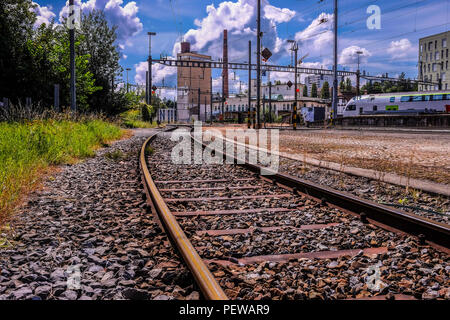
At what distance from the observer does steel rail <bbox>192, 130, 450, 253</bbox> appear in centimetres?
298

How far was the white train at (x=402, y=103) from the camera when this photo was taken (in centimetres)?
3641

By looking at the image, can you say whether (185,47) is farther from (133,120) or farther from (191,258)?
(191,258)

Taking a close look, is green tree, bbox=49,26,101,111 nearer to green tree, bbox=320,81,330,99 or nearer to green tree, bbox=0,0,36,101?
green tree, bbox=0,0,36,101

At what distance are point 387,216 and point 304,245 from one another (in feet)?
3.35

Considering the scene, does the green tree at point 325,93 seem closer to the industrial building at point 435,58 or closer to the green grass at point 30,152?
the industrial building at point 435,58

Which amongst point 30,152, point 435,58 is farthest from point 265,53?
point 435,58

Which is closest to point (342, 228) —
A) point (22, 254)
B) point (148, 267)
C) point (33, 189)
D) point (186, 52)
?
point (148, 267)

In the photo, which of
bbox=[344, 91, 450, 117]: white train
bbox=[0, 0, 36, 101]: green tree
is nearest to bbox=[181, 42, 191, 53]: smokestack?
bbox=[344, 91, 450, 117]: white train

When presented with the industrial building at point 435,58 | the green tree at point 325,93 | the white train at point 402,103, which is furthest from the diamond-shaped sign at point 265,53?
the green tree at point 325,93

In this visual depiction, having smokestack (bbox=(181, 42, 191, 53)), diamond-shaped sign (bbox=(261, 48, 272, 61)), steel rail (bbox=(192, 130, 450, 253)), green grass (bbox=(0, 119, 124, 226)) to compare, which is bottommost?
steel rail (bbox=(192, 130, 450, 253))

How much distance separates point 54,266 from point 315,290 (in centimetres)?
172

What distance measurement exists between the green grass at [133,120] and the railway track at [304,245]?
2456 cm
